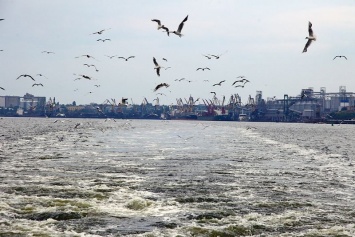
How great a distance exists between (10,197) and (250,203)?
11179 mm

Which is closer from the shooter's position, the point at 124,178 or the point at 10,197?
the point at 10,197

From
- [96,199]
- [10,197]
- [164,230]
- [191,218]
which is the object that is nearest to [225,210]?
[191,218]

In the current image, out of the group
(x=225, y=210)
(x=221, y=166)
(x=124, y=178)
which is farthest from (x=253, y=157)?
(x=225, y=210)

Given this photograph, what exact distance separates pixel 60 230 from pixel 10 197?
22.2 ft

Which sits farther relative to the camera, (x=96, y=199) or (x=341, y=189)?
(x=341, y=189)

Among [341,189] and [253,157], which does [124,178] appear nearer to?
[341,189]

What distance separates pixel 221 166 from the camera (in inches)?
1666

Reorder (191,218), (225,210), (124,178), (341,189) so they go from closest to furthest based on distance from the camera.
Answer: (191,218) → (225,210) → (341,189) → (124,178)

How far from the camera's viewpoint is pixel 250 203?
25.2 m

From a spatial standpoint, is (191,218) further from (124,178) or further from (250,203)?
(124,178)

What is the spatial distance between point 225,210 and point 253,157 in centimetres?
2885

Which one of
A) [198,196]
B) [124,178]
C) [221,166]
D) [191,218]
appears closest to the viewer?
[191,218]

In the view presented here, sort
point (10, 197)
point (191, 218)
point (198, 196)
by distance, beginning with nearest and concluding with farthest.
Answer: point (191, 218) → point (10, 197) → point (198, 196)

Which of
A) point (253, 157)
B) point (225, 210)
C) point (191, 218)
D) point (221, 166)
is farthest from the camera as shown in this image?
point (253, 157)
